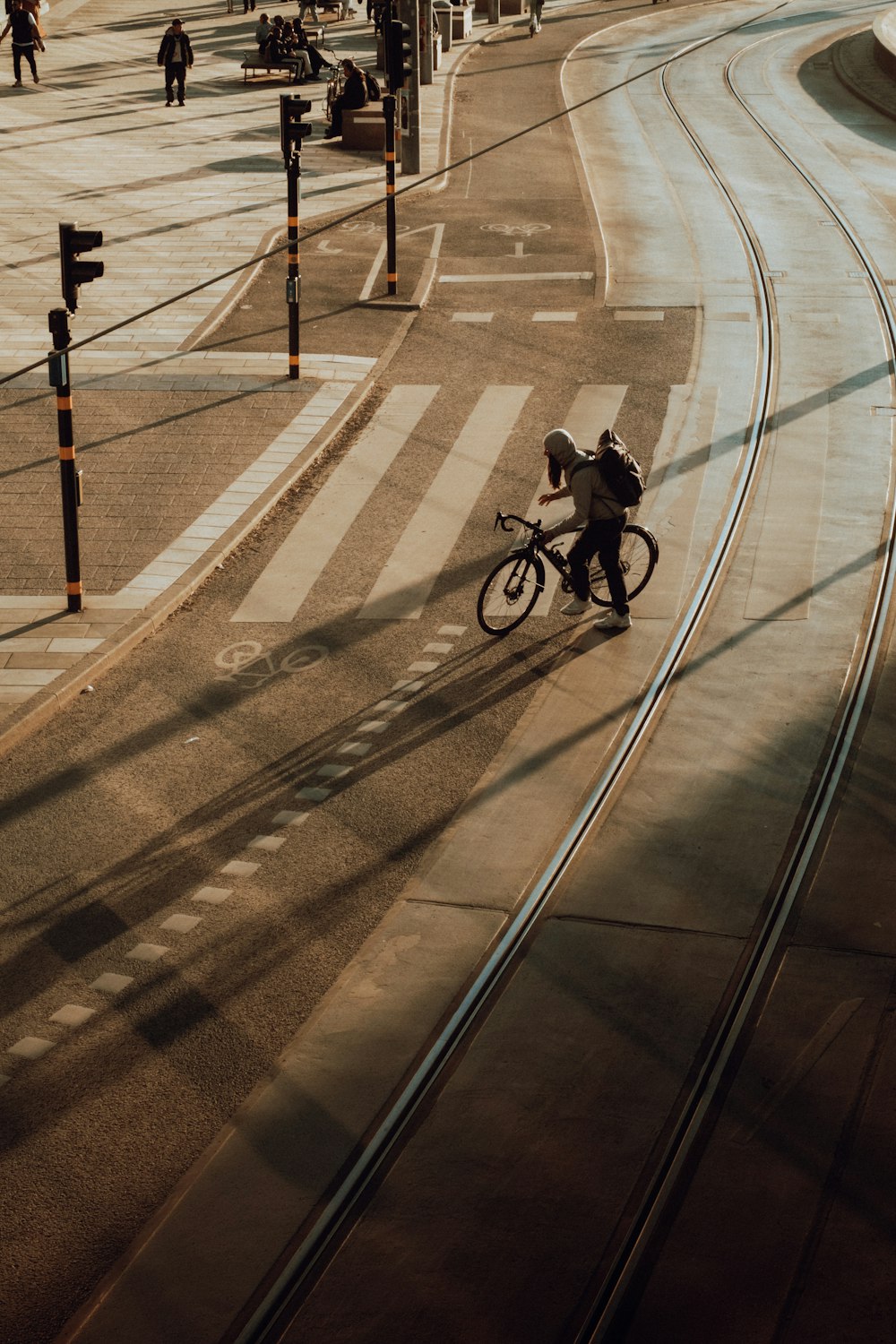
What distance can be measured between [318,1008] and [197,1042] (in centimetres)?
66

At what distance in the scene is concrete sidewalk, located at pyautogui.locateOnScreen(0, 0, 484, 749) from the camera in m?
12.8

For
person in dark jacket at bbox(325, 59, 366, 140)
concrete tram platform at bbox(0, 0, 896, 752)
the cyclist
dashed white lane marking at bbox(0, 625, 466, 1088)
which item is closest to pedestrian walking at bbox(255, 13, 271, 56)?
concrete tram platform at bbox(0, 0, 896, 752)

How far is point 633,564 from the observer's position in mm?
13055

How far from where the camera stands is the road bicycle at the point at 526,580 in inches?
477

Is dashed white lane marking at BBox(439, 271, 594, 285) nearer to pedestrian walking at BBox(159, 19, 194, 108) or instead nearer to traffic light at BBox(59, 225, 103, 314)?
traffic light at BBox(59, 225, 103, 314)

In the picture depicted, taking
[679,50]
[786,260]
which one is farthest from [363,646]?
[679,50]

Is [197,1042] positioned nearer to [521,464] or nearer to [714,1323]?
[714,1323]

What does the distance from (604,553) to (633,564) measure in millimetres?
1113

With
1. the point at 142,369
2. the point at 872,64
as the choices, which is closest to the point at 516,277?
the point at 142,369

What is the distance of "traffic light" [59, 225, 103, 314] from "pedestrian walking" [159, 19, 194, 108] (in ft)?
74.7

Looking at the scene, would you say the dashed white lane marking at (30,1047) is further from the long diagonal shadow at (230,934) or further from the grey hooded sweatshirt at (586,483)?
the grey hooded sweatshirt at (586,483)

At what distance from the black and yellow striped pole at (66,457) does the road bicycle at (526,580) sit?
3.31 meters

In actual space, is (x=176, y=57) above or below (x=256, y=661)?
above

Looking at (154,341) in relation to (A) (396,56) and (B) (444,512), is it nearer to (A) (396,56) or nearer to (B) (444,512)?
(A) (396,56)
